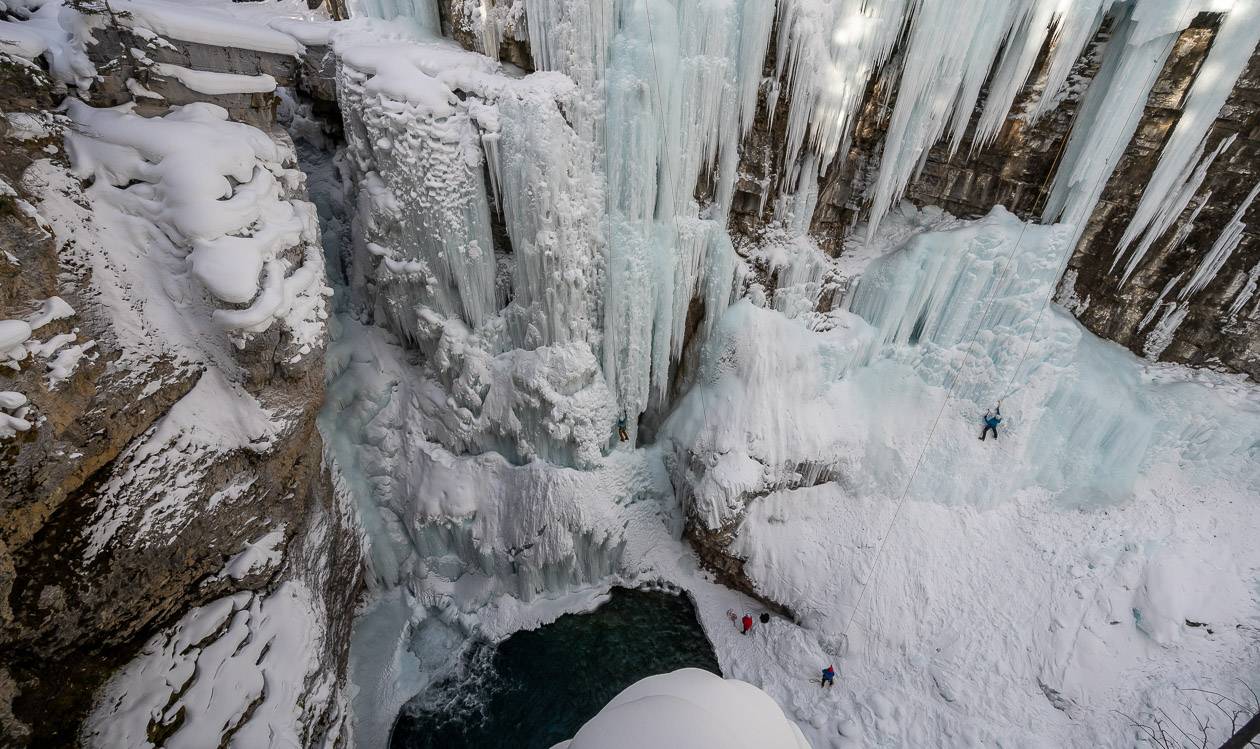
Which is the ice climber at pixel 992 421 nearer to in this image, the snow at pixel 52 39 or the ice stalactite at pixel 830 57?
the ice stalactite at pixel 830 57

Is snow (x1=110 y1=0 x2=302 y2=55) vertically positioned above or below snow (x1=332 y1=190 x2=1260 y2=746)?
above

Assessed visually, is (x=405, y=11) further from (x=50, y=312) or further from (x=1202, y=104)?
(x=1202, y=104)

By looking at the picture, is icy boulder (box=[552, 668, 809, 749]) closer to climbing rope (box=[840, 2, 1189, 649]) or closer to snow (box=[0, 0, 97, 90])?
climbing rope (box=[840, 2, 1189, 649])

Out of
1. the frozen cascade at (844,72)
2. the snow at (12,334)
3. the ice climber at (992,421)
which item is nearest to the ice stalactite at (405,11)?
the frozen cascade at (844,72)

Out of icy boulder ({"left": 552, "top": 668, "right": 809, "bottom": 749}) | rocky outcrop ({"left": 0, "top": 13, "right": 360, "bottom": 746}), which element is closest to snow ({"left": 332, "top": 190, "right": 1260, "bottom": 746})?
rocky outcrop ({"left": 0, "top": 13, "right": 360, "bottom": 746})

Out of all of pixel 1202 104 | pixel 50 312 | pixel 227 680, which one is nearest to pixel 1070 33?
pixel 1202 104

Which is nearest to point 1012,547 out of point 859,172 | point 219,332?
point 859,172
